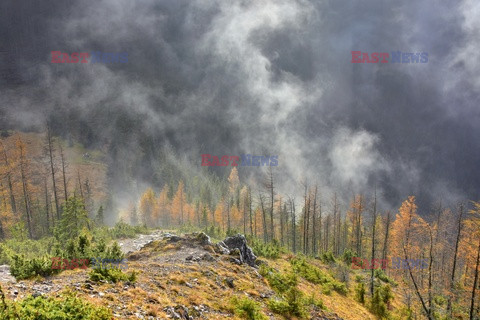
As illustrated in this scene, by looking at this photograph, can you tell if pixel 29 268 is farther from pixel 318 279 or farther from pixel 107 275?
pixel 318 279

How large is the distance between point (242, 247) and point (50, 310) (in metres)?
21.1

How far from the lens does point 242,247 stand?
88.5 ft

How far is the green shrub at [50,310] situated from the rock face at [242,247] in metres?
18.1

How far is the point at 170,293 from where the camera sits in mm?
13375

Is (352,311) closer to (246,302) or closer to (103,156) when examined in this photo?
(246,302)

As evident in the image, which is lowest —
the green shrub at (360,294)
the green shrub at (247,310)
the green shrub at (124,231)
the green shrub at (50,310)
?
the green shrub at (124,231)

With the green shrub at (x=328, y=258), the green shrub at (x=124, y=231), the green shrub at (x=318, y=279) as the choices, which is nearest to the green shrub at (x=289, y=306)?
the green shrub at (x=318, y=279)

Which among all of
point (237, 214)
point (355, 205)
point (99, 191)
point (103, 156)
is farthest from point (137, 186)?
point (355, 205)

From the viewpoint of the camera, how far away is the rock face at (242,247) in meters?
25.9

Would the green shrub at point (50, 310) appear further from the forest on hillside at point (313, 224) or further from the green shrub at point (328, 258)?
the green shrub at point (328, 258)

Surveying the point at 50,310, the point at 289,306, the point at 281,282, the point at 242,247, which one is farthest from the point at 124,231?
the point at 50,310

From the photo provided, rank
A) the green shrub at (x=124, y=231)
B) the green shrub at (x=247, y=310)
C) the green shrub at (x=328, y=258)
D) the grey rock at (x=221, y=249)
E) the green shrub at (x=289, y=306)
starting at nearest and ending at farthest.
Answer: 1. the green shrub at (x=247, y=310)
2. the green shrub at (x=289, y=306)
3. the grey rock at (x=221, y=249)
4. the green shrub at (x=328, y=258)
5. the green shrub at (x=124, y=231)

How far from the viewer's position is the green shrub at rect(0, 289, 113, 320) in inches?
257

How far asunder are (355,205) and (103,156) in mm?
174164
